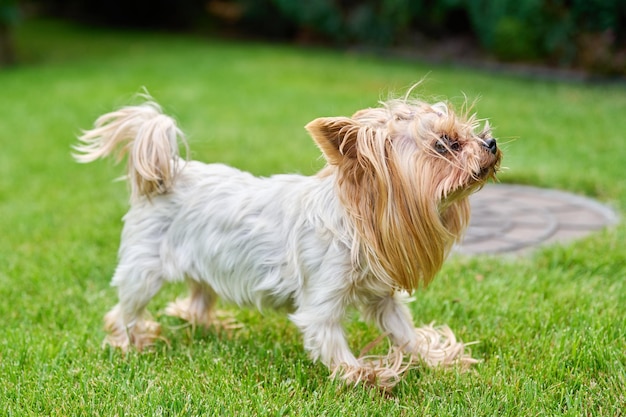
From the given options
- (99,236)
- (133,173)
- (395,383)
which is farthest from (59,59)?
(395,383)

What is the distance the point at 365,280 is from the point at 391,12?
14.6 meters

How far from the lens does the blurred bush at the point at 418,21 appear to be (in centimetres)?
1255

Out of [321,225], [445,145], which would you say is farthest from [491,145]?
[321,225]

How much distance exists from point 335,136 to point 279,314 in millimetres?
1546

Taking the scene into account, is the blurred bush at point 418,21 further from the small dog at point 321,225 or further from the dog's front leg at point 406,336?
the small dog at point 321,225

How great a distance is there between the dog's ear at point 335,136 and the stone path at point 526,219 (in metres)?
2.24

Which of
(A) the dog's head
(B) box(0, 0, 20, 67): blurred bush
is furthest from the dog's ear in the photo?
(B) box(0, 0, 20, 67): blurred bush

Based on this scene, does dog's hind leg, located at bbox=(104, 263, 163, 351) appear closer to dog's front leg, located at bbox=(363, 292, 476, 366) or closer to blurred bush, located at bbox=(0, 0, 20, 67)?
dog's front leg, located at bbox=(363, 292, 476, 366)

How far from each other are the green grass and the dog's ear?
608 millimetres

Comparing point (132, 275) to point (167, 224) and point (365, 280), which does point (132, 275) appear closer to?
point (167, 224)

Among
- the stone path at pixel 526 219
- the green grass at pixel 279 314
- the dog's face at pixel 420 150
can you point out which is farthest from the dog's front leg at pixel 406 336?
the stone path at pixel 526 219

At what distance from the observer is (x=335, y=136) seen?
9.77ft

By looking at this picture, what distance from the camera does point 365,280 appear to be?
3330 mm

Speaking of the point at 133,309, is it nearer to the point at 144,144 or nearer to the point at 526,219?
the point at 144,144
